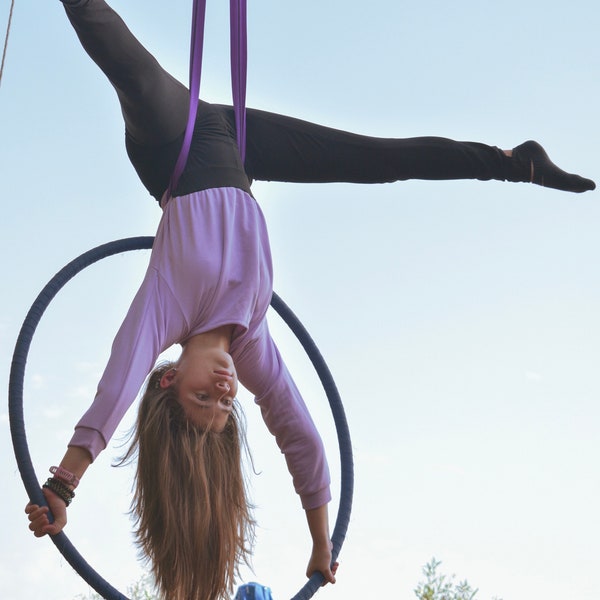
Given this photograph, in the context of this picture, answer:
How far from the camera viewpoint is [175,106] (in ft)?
14.8

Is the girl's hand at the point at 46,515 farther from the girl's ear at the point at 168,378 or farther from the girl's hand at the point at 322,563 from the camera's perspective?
the girl's hand at the point at 322,563

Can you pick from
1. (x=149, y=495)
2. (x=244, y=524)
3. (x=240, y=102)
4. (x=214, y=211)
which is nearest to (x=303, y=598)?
(x=244, y=524)

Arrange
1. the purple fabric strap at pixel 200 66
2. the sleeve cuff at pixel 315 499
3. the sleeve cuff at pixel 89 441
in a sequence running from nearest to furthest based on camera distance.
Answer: the sleeve cuff at pixel 89 441
the purple fabric strap at pixel 200 66
the sleeve cuff at pixel 315 499

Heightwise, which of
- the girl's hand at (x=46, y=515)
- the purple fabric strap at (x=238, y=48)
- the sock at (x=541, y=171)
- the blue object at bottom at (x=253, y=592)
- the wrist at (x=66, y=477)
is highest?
the sock at (x=541, y=171)

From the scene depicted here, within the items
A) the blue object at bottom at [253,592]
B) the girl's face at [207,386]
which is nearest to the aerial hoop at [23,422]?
the girl's face at [207,386]

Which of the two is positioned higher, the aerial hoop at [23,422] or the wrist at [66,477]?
the aerial hoop at [23,422]

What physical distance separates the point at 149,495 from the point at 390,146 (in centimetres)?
184

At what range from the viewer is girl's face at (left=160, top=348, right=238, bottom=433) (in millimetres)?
4254

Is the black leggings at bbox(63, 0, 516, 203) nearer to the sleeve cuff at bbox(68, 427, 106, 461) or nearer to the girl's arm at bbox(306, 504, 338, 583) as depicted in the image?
the sleeve cuff at bbox(68, 427, 106, 461)

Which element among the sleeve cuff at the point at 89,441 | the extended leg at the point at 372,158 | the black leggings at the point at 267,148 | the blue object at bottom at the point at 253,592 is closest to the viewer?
the blue object at bottom at the point at 253,592

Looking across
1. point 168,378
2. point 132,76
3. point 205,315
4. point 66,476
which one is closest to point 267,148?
point 132,76

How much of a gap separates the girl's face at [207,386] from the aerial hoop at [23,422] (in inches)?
23.1

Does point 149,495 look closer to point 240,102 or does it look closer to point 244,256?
point 244,256

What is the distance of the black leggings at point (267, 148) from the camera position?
4328 millimetres
